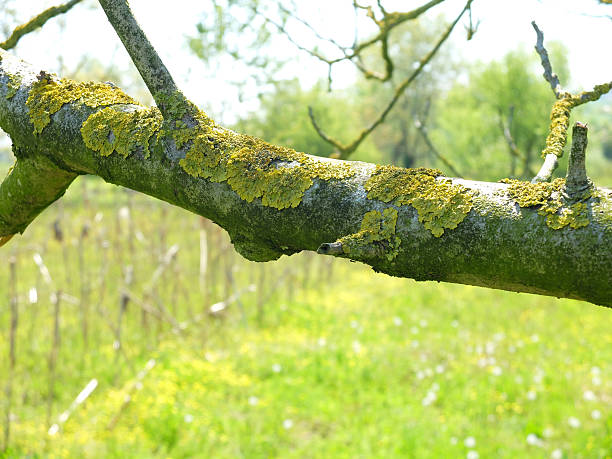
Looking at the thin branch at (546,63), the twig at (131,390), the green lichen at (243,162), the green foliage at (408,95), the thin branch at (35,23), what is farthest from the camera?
the green foliage at (408,95)

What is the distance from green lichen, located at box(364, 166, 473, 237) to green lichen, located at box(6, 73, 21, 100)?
0.90 metres

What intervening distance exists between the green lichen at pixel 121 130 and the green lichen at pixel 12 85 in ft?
0.84

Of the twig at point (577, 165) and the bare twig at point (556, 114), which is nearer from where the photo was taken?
the twig at point (577, 165)

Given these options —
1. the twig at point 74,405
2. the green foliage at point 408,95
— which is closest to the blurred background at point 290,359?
the twig at point 74,405

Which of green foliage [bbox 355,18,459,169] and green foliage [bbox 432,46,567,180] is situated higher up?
green foliage [bbox 355,18,459,169]

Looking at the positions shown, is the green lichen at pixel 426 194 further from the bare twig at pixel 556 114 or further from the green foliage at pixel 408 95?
the green foliage at pixel 408 95

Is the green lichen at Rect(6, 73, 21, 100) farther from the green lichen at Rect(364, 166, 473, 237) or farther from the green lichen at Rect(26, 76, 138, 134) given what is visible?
the green lichen at Rect(364, 166, 473, 237)

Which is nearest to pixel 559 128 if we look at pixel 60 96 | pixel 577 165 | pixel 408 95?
pixel 577 165

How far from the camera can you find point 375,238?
0.84 meters

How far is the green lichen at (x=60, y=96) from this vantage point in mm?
1136

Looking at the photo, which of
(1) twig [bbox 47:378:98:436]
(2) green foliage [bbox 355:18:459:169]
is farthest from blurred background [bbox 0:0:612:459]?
(2) green foliage [bbox 355:18:459:169]

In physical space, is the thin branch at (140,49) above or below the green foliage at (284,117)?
below

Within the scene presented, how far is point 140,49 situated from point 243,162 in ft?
1.07

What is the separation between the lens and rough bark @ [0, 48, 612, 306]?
2.50ft
